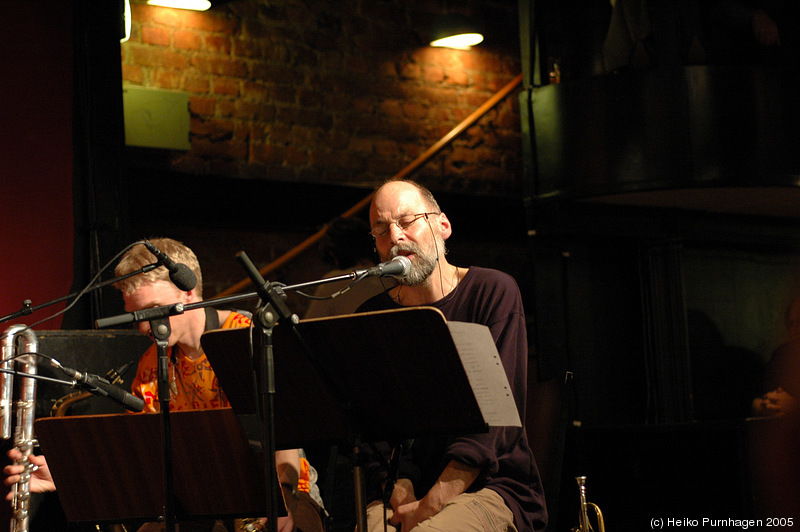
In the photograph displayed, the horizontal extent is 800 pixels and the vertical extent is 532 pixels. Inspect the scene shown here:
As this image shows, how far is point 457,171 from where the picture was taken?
7.08 meters

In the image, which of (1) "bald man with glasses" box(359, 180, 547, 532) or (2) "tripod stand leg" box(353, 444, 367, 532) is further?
(1) "bald man with glasses" box(359, 180, 547, 532)

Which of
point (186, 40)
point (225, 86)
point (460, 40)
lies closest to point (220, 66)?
point (225, 86)

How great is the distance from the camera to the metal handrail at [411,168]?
18.7 ft

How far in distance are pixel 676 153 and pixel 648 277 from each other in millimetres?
1225

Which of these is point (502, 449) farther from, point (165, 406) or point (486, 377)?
point (165, 406)

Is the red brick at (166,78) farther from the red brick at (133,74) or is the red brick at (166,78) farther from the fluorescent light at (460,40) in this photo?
the fluorescent light at (460,40)

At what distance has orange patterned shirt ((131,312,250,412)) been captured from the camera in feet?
9.88

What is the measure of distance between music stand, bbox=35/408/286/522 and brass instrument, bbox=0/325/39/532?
475 mm

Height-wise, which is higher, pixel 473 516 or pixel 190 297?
pixel 190 297

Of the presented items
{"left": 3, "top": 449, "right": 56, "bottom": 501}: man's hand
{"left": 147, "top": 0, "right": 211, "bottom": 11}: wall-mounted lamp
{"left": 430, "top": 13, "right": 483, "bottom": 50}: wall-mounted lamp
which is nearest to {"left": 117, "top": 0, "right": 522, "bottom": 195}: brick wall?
{"left": 147, "top": 0, "right": 211, "bottom": 11}: wall-mounted lamp

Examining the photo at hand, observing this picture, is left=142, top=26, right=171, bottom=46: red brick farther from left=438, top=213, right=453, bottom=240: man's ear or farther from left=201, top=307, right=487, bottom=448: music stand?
left=201, top=307, right=487, bottom=448: music stand

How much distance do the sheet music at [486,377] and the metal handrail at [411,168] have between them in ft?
10.5

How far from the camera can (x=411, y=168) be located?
6289mm

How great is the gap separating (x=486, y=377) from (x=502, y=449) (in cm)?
48
